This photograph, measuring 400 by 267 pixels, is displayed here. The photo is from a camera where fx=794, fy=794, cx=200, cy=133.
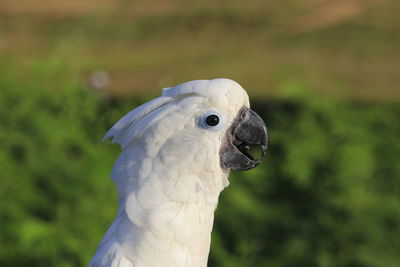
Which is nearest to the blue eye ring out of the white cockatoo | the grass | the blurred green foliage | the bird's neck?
the white cockatoo

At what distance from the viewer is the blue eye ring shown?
291 centimetres

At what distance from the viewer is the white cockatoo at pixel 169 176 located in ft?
9.40

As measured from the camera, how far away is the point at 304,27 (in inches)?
571

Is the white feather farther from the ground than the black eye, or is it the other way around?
the black eye

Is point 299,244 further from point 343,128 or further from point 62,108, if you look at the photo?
point 62,108

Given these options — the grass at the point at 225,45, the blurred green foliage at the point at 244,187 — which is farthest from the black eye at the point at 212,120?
the grass at the point at 225,45

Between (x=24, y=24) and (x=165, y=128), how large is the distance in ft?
37.7

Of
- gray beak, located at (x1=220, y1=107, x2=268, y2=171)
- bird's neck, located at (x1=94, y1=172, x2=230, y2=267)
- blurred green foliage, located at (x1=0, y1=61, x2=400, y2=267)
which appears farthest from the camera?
blurred green foliage, located at (x1=0, y1=61, x2=400, y2=267)

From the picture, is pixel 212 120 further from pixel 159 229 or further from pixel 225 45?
pixel 225 45

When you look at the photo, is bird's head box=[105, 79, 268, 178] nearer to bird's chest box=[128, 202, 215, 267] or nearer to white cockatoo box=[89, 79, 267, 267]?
white cockatoo box=[89, 79, 267, 267]

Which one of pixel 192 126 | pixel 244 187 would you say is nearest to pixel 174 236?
pixel 192 126

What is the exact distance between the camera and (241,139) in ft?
10.0

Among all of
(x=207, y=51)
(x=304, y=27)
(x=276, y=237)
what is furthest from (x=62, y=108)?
(x=304, y=27)

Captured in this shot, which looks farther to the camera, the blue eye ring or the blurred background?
the blurred background
